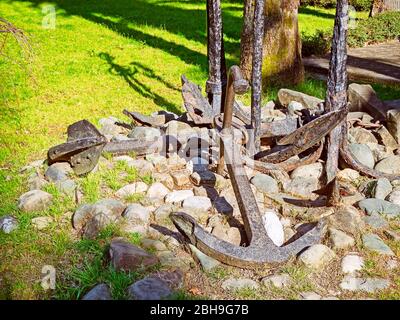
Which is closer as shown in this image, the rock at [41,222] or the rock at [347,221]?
the rock at [347,221]

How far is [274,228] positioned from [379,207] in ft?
2.56

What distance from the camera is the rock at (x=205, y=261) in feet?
9.81

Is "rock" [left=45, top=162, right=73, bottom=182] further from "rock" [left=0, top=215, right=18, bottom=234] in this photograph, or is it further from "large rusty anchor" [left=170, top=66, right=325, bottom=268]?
"large rusty anchor" [left=170, top=66, right=325, bottom=268]

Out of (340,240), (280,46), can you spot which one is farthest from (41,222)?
(280,46)

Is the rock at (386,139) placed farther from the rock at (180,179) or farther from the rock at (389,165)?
the rock at (180,179)

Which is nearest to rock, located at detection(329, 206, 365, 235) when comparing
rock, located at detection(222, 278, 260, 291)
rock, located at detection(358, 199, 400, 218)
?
rock, located at detection(358, 199, 400, 218)

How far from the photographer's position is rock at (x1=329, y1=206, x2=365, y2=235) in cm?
331

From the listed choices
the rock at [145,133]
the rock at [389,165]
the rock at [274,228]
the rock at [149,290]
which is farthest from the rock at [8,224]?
the rock at [389,165]

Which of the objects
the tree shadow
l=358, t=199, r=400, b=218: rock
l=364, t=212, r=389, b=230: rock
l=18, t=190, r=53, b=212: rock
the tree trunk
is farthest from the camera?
the tree trunk

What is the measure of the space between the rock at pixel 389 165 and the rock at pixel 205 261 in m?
1.79

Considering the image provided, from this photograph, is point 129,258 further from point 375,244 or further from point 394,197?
point 394,197

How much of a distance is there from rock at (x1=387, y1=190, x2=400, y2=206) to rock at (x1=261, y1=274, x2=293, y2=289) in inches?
46.3

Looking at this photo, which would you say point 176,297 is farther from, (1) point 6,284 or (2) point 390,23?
(2) point 390,23
